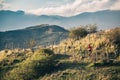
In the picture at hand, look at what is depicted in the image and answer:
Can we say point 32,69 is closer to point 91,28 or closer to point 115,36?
point 115,36

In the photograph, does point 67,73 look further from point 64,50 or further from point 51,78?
point 64,50

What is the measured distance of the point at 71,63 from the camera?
117188mm

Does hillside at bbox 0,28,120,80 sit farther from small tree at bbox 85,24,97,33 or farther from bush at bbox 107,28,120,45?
small tree at bbox 85,24,97,33

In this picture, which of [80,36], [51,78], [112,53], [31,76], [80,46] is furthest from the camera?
[80,36]

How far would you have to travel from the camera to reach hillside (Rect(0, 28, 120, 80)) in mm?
105688

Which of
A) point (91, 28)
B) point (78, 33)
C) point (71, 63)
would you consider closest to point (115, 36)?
point (71, 63)

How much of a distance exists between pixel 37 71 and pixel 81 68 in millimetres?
16752

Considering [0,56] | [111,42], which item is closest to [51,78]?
[111,42]

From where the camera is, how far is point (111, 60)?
11331 cm

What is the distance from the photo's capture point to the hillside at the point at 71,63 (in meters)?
106

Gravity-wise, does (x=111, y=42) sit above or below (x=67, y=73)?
above

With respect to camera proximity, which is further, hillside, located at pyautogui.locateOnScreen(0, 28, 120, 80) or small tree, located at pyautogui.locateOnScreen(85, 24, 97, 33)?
small tree, located at pyautogui.locateOnScreen(85, 24, 97, 33)

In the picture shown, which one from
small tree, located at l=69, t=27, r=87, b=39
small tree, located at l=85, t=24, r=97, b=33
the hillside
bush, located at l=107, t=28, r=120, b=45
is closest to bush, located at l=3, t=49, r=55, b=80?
the hillside

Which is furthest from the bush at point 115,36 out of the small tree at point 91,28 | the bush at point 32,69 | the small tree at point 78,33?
the small tree at point 91,28
